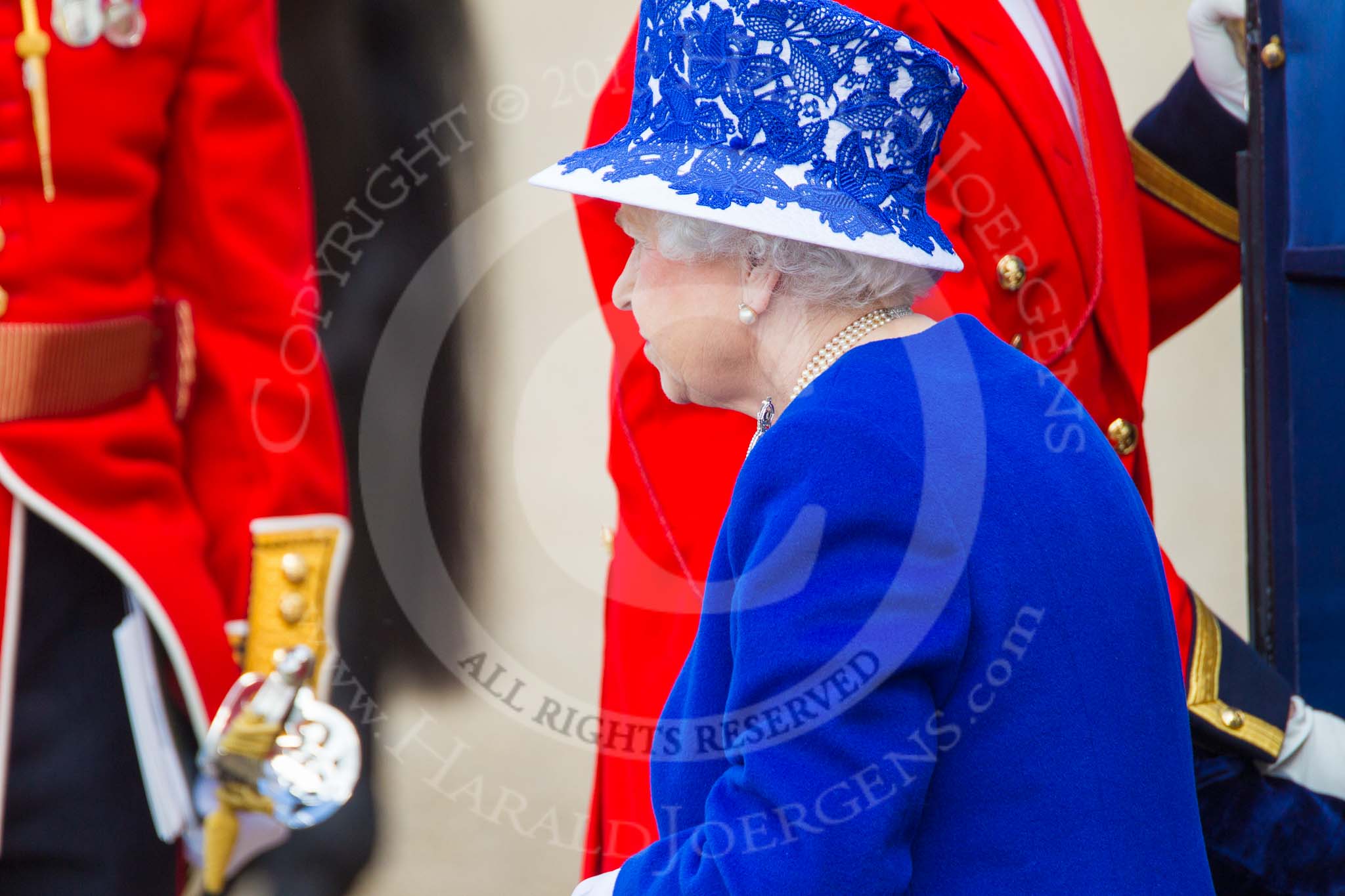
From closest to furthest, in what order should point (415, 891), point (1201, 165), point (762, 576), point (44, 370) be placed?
1. point (762, 576)
2. point (44, 370)
3. point (1201, 165)
4. point (415, 891)

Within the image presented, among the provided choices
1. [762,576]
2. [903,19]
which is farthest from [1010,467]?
[903,19]

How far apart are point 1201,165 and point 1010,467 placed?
100cm

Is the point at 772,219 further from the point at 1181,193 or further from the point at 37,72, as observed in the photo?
the point at 1181,193

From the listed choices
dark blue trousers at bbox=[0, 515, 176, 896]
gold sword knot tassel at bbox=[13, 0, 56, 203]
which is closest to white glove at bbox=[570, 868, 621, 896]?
dark blue trousers at bbox=[0, 515, 176, 896]

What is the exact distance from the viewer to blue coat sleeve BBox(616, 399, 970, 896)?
2.99ft

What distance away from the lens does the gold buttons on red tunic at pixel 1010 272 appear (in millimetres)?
1416

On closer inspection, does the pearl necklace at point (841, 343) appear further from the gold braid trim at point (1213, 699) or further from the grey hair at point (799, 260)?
the gold braid trim at point (1213, 699)

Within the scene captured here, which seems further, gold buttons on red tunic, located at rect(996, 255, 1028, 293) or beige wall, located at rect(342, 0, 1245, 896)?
beige wall, located at rect(342, 0, 1245, 896)

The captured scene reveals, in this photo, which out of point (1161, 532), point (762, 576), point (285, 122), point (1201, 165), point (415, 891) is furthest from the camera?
point (1161, 532)

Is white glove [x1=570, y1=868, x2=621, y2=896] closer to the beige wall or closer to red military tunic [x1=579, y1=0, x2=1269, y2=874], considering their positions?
red military tunic [x1=579, y1=0, x2=1269, y2=874]

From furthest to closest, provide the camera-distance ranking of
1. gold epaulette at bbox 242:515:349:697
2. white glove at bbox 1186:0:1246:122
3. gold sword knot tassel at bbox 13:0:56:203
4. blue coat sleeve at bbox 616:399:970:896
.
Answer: white glove at bbox 1186:0:1246:122
gold epaulette at bbox 242:515:349:697
gold sword knot tassel at bbox 13:0:56:203
blue coat sleeve at bbox 616:399:970:896

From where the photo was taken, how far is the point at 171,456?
4.78 feet

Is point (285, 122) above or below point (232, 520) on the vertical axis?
above

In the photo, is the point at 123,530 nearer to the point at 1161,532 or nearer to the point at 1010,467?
the point at 1010,467
